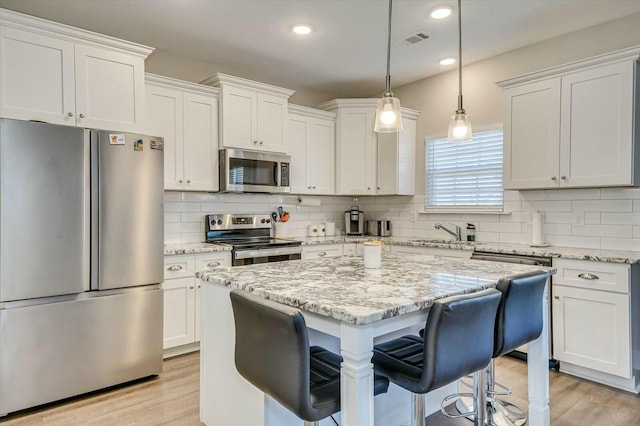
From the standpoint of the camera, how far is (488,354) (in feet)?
5.13

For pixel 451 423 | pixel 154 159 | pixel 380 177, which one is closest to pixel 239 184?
pixel 154 159

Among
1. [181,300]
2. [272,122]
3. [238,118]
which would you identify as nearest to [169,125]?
[238,118]

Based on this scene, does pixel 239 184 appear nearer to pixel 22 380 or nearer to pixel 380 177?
pixel 380 177

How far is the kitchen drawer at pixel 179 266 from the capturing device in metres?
3.26

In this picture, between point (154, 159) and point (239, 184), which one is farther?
point (239, 184)

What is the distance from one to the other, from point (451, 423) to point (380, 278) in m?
1.09

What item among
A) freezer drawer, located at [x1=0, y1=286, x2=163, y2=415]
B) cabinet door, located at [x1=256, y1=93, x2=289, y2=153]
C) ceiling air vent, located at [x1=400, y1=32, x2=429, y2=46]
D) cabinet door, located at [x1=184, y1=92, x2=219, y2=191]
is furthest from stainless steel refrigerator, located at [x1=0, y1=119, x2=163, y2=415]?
ceiling air vent, located at [x1=400, y1=32, x2=429, y2=46]

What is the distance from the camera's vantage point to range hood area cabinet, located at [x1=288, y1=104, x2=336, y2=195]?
177 inches

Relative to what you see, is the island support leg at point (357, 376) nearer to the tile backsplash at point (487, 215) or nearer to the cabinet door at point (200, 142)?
the cabinet door at point (200, 142)

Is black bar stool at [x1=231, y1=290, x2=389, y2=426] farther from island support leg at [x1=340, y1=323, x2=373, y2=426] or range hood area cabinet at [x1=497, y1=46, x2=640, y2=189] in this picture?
range hood area cabinet at [x1=497, y1=46, x2=640, y2=189]

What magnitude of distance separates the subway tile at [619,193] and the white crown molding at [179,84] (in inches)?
137

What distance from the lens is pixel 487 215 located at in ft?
13.3

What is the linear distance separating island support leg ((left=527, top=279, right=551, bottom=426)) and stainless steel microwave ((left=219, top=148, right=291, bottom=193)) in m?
2.73

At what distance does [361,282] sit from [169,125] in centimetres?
256
